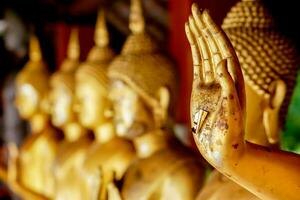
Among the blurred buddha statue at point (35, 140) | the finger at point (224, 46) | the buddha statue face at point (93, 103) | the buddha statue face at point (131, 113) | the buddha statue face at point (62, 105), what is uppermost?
the finger at point (224, 46)

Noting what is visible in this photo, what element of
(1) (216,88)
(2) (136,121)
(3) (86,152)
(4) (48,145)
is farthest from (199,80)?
(4) (48,145)

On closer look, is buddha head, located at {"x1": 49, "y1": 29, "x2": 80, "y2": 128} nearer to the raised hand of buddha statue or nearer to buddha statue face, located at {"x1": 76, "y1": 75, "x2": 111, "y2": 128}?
buddha statue face, located at {"x1": 76, "y1": 75, "x2": 111, "y2": 128}

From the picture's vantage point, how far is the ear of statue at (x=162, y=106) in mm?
1366

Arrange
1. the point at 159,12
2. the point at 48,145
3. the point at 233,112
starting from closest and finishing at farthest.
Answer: the point at 233,112 < the point at 48,145 < the point at 159,12

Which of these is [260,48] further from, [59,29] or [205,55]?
[59,29]

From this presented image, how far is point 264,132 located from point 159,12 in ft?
4.79

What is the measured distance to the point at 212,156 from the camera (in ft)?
2.42

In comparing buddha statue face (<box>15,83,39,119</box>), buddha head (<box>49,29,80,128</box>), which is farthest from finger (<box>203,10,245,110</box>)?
buddha statue face (<box>15,83,39,119</box>)

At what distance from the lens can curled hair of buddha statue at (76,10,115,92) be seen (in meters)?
1.67

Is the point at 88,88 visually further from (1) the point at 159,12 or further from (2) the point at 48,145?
(1) the point at 159,12

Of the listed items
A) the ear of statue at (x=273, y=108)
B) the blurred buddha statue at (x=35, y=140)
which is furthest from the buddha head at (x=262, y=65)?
the blurred buddha statue at (x=35, y=140)

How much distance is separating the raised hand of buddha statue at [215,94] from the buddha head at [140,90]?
56cm

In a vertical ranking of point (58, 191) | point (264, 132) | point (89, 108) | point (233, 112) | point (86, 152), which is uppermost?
point (233, 112)

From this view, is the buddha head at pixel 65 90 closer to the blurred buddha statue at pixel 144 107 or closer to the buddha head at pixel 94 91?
the buddha head at pixel 94 91
